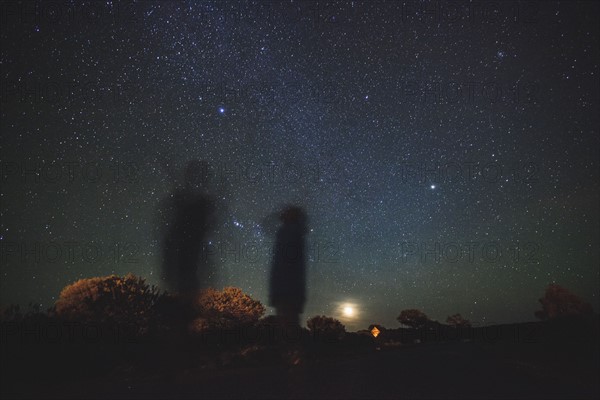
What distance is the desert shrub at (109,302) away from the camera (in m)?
16.3

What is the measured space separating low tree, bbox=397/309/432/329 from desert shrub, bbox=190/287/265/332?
24.6 meters

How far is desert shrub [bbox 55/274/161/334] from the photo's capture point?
16344 mm

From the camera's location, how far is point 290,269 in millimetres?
22703

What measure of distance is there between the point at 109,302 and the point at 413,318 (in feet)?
117

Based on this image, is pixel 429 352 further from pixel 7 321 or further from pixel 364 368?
pixel 7 321

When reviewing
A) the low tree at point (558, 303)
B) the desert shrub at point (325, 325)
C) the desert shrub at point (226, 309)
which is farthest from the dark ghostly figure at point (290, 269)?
the low tree at point (558, 303)

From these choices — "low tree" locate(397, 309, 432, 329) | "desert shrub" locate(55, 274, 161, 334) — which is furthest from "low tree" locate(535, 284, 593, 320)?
"desert shrub" locate(55, 274, 161, 334)

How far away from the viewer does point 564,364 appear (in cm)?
1327

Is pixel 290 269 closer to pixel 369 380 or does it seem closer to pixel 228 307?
pixel 228 307

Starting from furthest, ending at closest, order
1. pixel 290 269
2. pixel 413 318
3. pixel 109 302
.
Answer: pixel 413 318 → pixel 290 269 → pixel 109 302

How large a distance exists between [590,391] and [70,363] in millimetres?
15900

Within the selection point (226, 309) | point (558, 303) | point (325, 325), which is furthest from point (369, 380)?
point (558, 303)

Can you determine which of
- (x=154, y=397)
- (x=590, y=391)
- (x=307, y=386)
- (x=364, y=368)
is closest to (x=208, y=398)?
(x=154, y=397)

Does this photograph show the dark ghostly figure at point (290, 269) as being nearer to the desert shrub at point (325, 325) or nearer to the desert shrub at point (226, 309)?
the desert shrub at point (226, 309)
